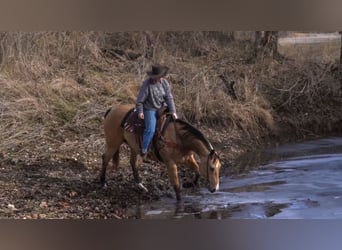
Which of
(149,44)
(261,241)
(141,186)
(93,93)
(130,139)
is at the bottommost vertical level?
(261,241)

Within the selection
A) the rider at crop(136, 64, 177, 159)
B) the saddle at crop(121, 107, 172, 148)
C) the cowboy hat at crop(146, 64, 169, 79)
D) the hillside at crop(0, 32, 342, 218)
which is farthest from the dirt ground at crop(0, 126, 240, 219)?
the cowboy hat at crop(146, 64, 169, 79)

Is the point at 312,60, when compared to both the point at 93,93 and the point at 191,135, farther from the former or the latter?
the point at 93,93

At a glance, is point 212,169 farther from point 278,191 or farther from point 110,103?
point 110,103

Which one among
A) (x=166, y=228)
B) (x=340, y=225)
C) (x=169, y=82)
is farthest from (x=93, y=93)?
(x=340, y=225)

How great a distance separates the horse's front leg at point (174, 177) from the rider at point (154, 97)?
0.24 metres

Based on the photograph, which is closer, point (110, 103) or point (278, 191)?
point (278, 191)

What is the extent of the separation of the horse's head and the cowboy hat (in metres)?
0.51

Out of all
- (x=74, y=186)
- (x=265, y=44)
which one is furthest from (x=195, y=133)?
(x=74, y=186)

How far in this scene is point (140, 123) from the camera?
11.1 feet

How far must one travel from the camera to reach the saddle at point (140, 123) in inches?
133

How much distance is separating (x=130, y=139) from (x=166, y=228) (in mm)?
537

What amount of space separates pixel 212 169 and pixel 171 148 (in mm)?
257

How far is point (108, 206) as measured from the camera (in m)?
3.38

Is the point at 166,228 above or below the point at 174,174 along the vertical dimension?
below
